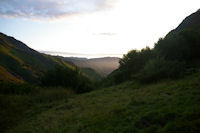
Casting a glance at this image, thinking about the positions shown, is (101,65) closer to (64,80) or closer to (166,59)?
(64,80)

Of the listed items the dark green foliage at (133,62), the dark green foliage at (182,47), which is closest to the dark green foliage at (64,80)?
the dark green foliage at (133,62)

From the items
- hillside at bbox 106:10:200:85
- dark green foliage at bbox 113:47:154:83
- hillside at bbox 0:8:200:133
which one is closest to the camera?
hillside at bbox 0:8:200:133

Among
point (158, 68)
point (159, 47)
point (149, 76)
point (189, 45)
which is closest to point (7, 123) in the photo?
point (149, 76)

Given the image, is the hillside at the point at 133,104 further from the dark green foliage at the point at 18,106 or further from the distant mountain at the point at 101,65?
the distant mountain at the point at 101,65

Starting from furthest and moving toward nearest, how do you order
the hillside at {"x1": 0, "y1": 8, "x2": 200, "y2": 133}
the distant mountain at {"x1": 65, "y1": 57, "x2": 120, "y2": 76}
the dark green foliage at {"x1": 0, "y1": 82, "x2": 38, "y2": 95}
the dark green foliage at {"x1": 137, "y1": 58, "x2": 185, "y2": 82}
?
Result: the distant mountain at {"x1": 65, "y1": 57, "x2": 120, "y2": 76}
the dark green foliage at {"x1": 0, "y1": 82, "x2": 38, "y2": 95}
the dark green foliage at {"x1": 137, "y1": 58, "x2": 185, "y2": 82}
the hillside at {"x1": 0, "y1": 8, "x2": 200, "y2": 133}

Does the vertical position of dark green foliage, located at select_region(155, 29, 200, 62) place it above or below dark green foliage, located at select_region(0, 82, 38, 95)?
above

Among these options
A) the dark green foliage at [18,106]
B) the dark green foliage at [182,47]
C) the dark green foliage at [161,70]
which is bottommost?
the dark green foliage at [18,106]

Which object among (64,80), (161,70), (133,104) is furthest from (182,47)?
(64,80)

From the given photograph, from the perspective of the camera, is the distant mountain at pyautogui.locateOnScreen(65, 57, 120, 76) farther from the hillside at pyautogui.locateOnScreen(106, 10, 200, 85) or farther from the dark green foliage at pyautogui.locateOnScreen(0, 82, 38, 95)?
the dark green foliage at pyautogui.locateOnScreen(0, 82, 38, 95)

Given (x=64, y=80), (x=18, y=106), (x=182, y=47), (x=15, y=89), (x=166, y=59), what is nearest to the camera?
(x=18, y=106)

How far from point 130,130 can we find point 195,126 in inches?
69.2

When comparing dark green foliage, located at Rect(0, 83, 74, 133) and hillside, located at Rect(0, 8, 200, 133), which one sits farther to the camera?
dark green foliage, located at Rect(0, 83, 74, 133)

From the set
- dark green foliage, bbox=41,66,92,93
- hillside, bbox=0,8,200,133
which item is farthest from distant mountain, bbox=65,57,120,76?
hillside, bbox=0,8,200,133

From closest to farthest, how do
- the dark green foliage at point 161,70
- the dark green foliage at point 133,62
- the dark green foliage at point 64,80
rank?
the dark green foliage at point 161,70 < the dark green foliage at point 133,62 < the dark green foliage at point 64,80
